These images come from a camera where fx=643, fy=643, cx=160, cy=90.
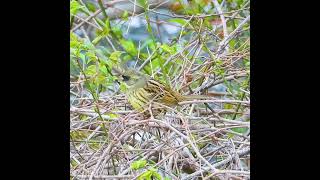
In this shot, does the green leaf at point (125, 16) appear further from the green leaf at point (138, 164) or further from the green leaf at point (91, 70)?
the green leaf at point (138, 164)

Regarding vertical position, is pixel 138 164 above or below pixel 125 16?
below

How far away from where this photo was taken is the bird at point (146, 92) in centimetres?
170

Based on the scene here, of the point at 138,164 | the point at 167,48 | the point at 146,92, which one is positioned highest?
the point at 167,48

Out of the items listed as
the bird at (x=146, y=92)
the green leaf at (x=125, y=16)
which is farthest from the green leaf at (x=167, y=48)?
the green leaf at (x=125, y=16)

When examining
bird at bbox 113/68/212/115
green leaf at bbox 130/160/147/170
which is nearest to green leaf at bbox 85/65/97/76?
bird at bbox 113/68/212/115

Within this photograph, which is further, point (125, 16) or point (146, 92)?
point (125, 16)

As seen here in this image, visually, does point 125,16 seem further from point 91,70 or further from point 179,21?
point 91,70

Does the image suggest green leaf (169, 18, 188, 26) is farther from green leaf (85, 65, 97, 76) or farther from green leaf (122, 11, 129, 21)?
green leaf (85, 65, 97, 76)

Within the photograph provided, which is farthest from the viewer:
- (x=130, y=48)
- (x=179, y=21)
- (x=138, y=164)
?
(x=130, y=48)

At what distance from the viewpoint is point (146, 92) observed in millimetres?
1751

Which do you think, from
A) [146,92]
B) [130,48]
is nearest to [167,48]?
[146,92]

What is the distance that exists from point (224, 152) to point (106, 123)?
31 cm
